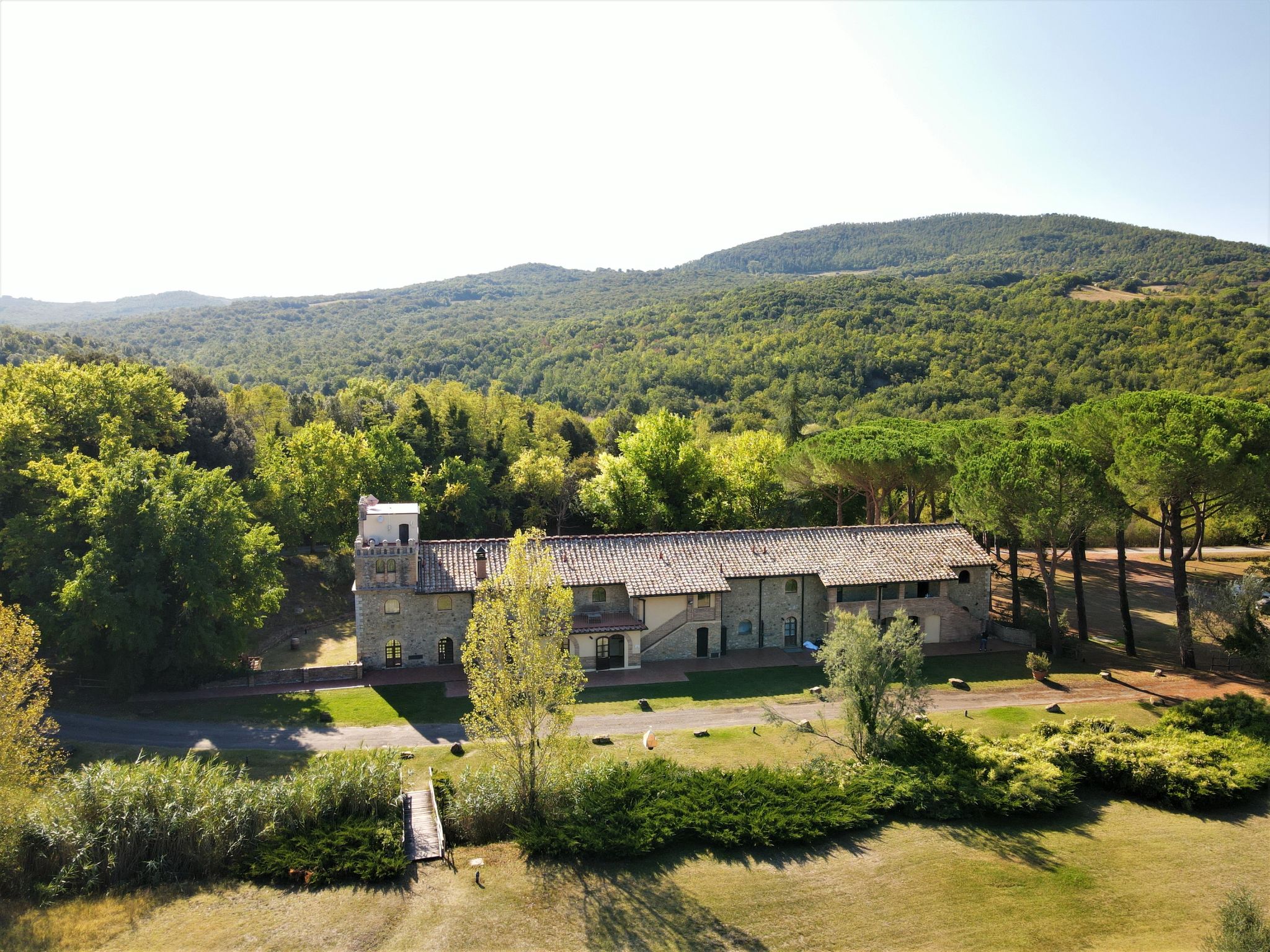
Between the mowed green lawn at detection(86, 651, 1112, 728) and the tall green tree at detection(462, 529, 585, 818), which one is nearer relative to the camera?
the tall green tree at detection(462, 529, 585, 818)

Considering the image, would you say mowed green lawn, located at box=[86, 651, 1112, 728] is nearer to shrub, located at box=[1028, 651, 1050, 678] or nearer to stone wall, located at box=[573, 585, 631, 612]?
shrub, located at box=[1028, 651, 1050, 678]

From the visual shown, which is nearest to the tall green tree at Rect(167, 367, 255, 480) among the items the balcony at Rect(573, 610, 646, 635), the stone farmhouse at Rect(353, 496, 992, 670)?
the stone farmhouse at Rect(353, 496, 992, 670)

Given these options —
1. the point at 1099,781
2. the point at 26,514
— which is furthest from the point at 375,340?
the point at 1099,781

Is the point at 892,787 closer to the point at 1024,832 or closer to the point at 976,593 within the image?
the point at 1024,832

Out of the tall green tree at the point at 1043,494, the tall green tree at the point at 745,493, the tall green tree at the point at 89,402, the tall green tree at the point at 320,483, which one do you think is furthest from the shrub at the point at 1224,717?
the tall green tree at the point at 89,402

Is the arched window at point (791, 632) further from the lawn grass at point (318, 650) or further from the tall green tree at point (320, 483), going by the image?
the tall green tree at point (320, 483)

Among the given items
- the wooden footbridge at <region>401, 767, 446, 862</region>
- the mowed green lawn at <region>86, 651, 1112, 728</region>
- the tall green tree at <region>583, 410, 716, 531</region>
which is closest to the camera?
the wooden footbridge at <region>401, 767, 446, 862</region>

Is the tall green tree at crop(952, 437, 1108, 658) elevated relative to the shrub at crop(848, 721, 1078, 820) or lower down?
elevated
